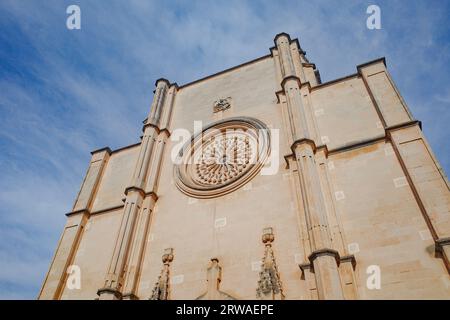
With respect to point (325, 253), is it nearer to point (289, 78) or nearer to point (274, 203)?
point (274, 203)

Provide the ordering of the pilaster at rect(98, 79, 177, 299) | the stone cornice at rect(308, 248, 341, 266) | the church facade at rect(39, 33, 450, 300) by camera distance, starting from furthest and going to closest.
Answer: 1. the pilaster at rect(98, 79, 177, 299)
2. the church facade at rect(39, 33, 450, 300)
3. the stone cornice at rect(308, 248, 341, 266)

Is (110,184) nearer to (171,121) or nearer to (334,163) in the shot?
(171,121)

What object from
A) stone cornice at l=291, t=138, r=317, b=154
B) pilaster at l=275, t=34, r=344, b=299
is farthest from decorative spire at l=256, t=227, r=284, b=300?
stone cornice at l=291, t=138, r=317, b=154

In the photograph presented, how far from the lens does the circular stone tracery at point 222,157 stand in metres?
12.6

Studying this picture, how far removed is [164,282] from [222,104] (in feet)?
28.1

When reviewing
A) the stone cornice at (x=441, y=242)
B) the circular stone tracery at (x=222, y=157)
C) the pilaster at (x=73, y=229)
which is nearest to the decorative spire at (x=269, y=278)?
the circular stone tracery at (x=222, y=157)

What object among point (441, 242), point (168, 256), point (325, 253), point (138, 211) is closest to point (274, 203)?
point (325, 253)

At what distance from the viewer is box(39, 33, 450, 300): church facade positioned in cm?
868

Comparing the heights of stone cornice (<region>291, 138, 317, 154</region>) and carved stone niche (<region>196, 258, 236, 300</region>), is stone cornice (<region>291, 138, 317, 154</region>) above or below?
above

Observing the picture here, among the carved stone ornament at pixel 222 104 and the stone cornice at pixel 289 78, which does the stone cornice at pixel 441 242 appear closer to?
the stone cornice at pixel 289 78

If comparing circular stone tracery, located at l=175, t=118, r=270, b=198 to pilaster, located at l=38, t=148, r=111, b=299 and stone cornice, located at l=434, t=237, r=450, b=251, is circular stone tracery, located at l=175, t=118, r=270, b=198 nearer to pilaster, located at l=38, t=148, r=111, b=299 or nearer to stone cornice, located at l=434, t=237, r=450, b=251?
pilaster, located at l=38, t=148, r=111, b=299

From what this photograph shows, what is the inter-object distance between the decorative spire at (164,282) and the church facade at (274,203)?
0.04 meters

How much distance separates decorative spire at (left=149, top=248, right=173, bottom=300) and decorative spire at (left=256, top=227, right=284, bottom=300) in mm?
2874
